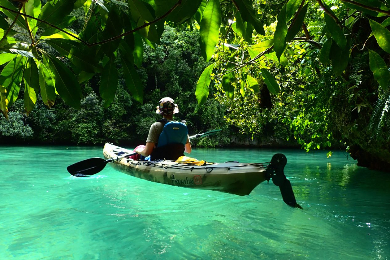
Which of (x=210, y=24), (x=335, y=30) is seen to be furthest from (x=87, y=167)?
(x=335, y=30)

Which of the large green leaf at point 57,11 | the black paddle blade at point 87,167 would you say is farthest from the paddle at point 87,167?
the large green leaf at point 57,11

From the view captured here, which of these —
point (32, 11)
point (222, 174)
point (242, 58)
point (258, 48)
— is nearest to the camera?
point (32, 11)

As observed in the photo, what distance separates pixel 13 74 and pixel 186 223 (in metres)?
2.65

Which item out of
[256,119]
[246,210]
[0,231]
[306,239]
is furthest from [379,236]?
[256,119]

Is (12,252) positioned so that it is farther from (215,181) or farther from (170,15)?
(170,15)

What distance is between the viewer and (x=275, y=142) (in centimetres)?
1802

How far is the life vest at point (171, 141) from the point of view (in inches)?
183

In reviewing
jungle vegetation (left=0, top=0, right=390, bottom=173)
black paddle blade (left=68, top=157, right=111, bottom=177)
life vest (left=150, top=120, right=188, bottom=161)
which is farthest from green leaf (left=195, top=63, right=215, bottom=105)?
black paddle blade (left=68, top=157, right=111, bottom=177)

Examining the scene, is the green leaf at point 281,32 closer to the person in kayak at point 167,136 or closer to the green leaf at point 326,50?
the green leaf at point 326,50

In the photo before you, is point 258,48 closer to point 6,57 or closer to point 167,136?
point 6,57

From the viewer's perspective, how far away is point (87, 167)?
180 inches

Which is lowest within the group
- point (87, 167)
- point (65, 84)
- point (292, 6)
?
point (87, 167)

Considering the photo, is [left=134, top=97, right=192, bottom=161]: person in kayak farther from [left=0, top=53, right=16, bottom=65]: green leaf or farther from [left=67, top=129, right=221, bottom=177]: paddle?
[left=0, top=53, right=16, bottom=65]: green leaf

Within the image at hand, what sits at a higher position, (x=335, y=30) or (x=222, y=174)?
(x=335, y=30)
